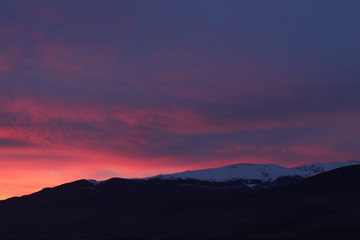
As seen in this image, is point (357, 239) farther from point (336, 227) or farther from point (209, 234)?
point (209, 234)

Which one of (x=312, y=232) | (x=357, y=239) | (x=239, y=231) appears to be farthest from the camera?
(x=239, y=231)

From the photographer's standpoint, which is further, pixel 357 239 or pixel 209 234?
pixel 209 234

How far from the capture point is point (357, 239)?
462 ft

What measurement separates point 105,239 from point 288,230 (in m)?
61.8

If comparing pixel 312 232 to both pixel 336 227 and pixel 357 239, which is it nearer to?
pixel 336 227

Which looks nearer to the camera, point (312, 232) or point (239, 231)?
point (312, 232)

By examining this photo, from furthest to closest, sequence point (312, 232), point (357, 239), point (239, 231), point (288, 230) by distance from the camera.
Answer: point (239, 231)
point (288, 230)
point (312, 232)
point (357, 239)

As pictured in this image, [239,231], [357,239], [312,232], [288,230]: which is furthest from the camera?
[239,231]

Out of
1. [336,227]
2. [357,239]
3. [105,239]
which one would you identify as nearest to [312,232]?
[336,227]

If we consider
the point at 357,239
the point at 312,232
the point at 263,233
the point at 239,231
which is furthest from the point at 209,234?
the point at 357,239

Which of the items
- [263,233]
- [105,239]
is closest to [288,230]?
[263,233]

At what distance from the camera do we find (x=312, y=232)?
560 feet

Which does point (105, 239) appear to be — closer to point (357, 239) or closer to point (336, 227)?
point (336, 227)

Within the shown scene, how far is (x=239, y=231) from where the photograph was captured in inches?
7662
